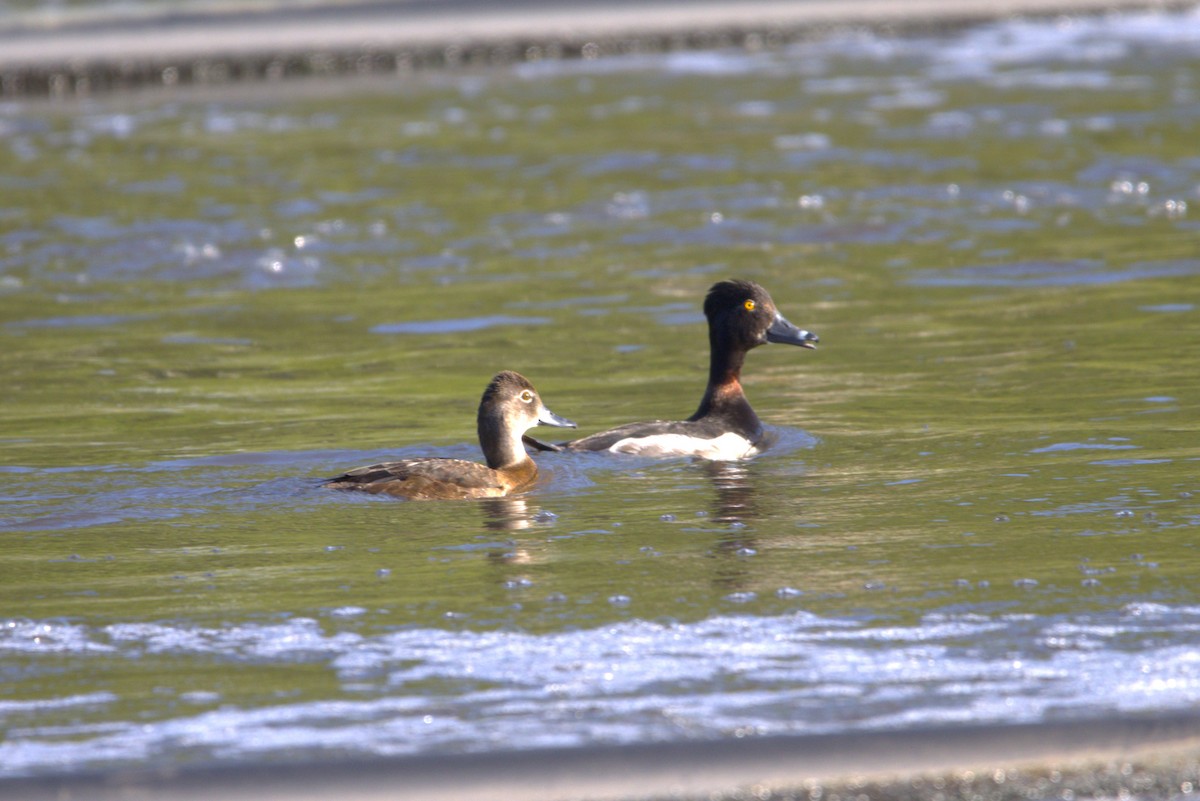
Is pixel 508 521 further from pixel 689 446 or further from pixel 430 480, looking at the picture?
pixel 689 446

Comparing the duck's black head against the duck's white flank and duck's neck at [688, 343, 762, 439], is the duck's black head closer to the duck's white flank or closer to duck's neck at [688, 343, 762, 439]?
duck's neck at [688, 343, 762, 439]

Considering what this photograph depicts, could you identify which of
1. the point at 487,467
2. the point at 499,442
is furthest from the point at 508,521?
the point at 499,442

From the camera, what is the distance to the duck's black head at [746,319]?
38.3 feet

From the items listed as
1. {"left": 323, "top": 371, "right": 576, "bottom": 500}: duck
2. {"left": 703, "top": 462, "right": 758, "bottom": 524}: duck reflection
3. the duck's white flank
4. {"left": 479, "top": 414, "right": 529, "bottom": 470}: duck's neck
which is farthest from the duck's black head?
{"left": 479, "top": 414, "right": 529, "bottom": 470}: duck's neck

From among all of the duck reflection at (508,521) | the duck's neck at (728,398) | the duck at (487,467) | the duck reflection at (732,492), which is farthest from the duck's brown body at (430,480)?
the duck's neck at (728,398)

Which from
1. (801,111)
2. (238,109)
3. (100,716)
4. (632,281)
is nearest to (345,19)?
(238,109)

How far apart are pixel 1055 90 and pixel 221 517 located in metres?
21.9

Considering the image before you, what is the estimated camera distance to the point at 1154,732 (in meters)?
5.68

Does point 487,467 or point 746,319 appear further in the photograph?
point 746,319

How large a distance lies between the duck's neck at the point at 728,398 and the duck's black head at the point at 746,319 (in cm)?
9

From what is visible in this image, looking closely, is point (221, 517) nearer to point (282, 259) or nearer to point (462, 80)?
point (282, 259)

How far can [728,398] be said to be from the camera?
11289 millimetres

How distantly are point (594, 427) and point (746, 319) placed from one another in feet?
3.78

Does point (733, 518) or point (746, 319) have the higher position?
point (746, 319)
